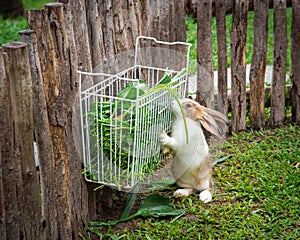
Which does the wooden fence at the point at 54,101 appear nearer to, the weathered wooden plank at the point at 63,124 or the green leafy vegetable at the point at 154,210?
the weathered wooden plank at the point at 63,124

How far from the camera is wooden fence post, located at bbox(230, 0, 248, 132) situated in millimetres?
4832

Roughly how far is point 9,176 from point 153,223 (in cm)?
123

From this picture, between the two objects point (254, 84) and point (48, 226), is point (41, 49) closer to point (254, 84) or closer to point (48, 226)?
point (48, 226)

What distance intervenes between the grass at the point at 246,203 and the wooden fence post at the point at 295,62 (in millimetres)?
360

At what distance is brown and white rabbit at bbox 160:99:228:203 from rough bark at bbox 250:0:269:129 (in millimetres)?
1189

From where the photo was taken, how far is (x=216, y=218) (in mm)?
3832

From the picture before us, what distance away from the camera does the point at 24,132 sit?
296cm

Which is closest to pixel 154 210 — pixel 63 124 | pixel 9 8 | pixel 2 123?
pixel 63 124

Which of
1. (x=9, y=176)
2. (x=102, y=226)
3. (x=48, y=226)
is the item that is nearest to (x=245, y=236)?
(x=102, y=226)

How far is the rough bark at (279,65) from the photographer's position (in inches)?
194

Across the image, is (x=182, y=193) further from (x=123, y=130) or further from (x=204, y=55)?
(x=204, y=55)

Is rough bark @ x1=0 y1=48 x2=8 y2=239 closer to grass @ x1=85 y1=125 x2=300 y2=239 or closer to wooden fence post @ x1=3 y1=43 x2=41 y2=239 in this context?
wooden fence post @ x1=3 y1=43 x2=41 y2=239

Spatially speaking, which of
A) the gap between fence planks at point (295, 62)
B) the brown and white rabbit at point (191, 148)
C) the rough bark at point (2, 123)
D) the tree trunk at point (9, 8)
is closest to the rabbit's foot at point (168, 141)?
the brown and white rabbit at point (191, 148)

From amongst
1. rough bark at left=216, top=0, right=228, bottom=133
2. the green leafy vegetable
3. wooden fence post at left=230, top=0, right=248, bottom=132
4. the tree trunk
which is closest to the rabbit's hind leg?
the green leafy vegetable
